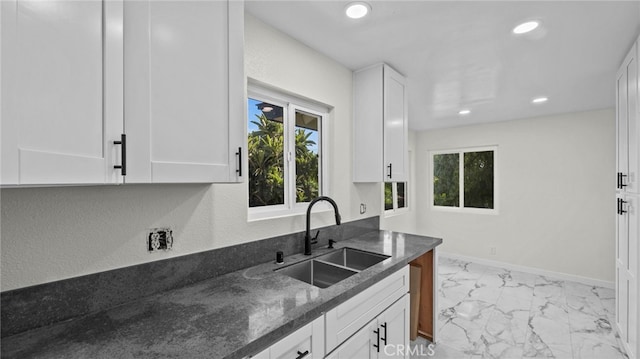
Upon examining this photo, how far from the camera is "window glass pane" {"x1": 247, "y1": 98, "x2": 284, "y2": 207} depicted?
5.98ft

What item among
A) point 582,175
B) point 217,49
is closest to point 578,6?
point 217,49

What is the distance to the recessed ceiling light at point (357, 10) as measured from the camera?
1.47 m

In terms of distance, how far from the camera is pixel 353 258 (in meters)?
2.02

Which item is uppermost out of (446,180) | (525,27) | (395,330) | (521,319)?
(525,27)

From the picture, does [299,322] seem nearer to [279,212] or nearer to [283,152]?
[279,212]

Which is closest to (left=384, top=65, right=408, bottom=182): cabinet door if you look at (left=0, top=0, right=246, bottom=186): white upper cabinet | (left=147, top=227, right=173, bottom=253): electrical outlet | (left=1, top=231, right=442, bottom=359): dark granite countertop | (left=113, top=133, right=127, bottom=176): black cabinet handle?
(left=1, top=231, right=442, bottom=359): dark granite countertop

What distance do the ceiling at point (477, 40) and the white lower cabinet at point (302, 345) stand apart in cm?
159

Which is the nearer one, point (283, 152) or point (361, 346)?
point (361, 346)

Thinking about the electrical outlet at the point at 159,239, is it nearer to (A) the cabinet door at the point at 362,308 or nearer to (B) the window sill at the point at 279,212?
(B) the window sill at the point at 279,212

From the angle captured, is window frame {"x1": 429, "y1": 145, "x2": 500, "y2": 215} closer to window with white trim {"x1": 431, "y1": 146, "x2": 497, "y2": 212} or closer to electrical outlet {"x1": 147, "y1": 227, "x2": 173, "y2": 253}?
window with white trim {"x1": 431, "y1": 146, "x2": 497, "y2": 212}

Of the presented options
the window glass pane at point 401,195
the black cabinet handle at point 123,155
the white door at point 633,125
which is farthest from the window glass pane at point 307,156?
the window glass pane at point 401,195

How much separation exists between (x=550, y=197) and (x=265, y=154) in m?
4.12

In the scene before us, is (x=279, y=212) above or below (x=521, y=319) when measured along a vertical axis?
above

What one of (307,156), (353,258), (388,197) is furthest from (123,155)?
(388,197)
